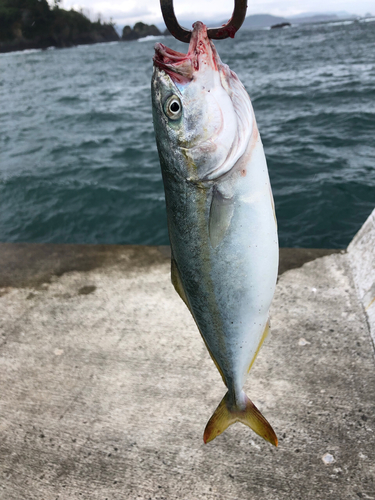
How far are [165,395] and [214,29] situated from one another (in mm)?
2236

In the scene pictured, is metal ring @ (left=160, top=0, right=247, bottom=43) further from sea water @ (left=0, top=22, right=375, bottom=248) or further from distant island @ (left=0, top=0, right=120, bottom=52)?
distant island @ (left=0, top=0, right=120, bottom=52)

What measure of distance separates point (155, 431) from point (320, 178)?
7.35 metres

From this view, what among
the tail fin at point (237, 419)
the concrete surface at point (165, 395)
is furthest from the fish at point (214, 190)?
the concrete surface at point (165, 395)

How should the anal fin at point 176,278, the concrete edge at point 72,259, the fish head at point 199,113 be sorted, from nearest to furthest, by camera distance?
the fish head at point 199,113
the anal fin at point 176,278
the concrete edge at point 72,259

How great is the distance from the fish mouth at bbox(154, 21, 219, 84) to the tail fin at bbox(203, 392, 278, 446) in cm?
145

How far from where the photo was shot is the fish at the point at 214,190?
1423mm

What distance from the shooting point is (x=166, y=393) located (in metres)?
2.74

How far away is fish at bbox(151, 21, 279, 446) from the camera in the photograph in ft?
4.67

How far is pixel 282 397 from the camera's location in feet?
8.57

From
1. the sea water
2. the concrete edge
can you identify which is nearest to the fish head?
the concrete edge

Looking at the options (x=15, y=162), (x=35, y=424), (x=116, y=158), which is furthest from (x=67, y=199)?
(x=35, y=424)

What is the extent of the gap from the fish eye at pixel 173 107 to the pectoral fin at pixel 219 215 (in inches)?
12.1

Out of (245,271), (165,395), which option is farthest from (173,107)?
(165,395)

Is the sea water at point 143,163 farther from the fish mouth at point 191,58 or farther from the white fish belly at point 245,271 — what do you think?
the fish mouth at point 191,58
